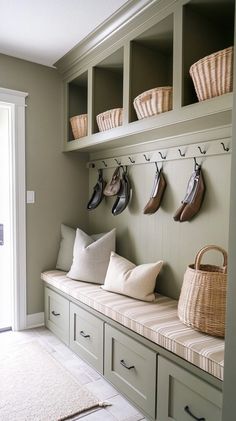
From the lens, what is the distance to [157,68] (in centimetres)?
226

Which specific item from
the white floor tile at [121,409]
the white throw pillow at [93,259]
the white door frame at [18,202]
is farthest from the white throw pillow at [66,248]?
the white floor tile at [121,409]

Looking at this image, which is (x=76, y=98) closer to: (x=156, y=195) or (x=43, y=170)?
(x=43, y=170)

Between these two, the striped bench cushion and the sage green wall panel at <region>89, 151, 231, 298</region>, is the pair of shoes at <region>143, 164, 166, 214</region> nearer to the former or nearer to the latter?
the sage green wall panel at <region>89, 151, 231, 298</region>

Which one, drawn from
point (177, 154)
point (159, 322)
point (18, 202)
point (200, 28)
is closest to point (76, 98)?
point (18, 202)

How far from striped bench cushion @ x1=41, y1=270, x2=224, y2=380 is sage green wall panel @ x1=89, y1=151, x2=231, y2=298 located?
0.31m

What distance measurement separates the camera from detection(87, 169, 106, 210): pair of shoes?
297 cm

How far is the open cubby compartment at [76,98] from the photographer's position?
3033 mm

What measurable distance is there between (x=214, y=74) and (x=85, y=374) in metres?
2.06

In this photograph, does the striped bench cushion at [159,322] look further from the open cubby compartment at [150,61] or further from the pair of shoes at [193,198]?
the open cubby compartment at [150,61]

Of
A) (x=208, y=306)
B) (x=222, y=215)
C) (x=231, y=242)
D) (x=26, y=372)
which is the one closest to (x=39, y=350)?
(x=26, y=372)

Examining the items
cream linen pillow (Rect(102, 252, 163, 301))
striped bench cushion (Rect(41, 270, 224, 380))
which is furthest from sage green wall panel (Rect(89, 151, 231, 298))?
striped bench cushion (Rect(41, 270, 224, 380))

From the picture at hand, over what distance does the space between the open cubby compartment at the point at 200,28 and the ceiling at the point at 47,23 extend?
1.60 feet

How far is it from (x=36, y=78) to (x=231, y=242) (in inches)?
98.5

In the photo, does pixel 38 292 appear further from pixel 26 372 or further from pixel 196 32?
pixel 196 32
